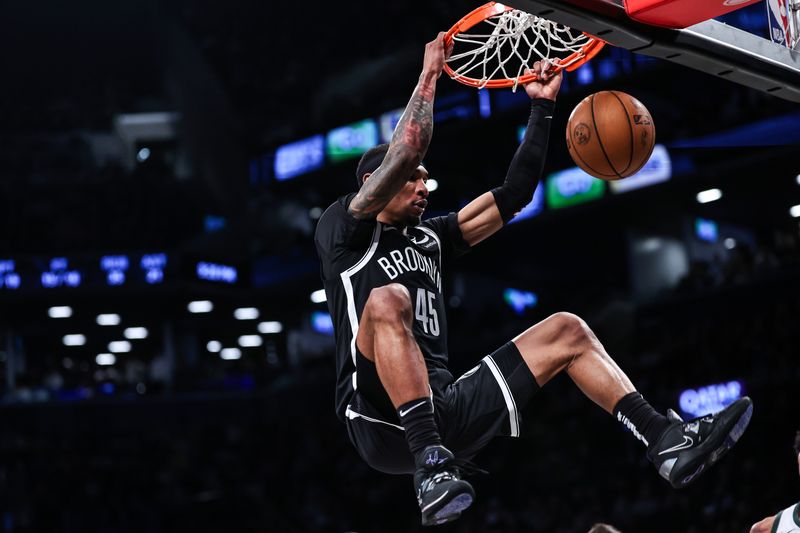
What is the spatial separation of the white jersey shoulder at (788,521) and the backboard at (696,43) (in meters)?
2.04

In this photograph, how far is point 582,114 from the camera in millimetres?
5613

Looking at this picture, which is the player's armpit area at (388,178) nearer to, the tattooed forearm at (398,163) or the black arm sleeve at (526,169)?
the tattooed forearm at (398,163)

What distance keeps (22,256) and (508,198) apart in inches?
824

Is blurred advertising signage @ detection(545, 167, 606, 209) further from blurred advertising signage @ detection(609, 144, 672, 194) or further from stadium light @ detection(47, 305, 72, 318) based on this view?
stadium light @ detection(47, 305, 72, 318)

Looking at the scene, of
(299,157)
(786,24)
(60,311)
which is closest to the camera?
(786,24)

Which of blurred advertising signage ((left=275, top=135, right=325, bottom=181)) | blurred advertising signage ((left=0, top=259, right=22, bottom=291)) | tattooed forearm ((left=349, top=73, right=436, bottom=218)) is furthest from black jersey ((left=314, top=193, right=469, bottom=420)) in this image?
blurred advertising signage ((left=0, top=259, right=22, bottom=291))

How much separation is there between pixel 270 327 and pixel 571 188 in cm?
1106

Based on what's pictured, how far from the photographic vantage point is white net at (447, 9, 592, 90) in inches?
222

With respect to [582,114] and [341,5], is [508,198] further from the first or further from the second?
[341,5]

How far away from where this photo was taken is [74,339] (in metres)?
28.6

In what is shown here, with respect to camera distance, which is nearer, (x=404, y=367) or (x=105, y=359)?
(x=404, y=367)

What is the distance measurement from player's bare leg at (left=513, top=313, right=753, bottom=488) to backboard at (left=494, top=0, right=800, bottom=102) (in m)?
1.25

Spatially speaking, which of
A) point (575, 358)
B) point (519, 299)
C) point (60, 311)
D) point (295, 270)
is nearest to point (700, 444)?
point (575, 358)

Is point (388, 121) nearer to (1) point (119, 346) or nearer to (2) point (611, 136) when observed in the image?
(1) point (119, 346)
